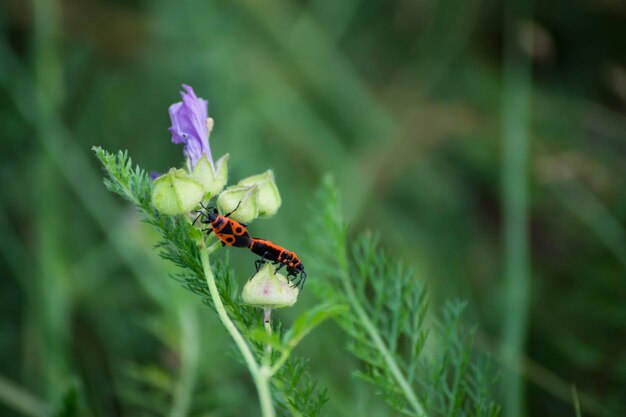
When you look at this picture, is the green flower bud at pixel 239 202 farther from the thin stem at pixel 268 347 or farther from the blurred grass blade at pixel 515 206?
the blurred grass blade at pixel 515 206

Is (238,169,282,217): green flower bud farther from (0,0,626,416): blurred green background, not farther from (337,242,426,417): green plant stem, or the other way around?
(0,0,626,416): blurred green background

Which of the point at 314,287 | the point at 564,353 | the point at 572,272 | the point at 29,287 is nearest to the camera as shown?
the point at 314,287

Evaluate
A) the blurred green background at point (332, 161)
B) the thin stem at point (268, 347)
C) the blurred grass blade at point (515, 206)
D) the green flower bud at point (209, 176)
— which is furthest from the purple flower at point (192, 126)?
the blurred grass blade at point (515, 206)

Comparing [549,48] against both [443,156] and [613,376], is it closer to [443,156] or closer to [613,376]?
[443,156]

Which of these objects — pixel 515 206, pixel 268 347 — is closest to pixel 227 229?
pixel 268 347

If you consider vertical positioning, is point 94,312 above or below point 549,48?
below

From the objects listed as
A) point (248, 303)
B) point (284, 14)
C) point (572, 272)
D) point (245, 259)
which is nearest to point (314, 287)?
point (248, 303)

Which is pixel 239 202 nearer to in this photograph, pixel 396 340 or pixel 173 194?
pixel 173 194
